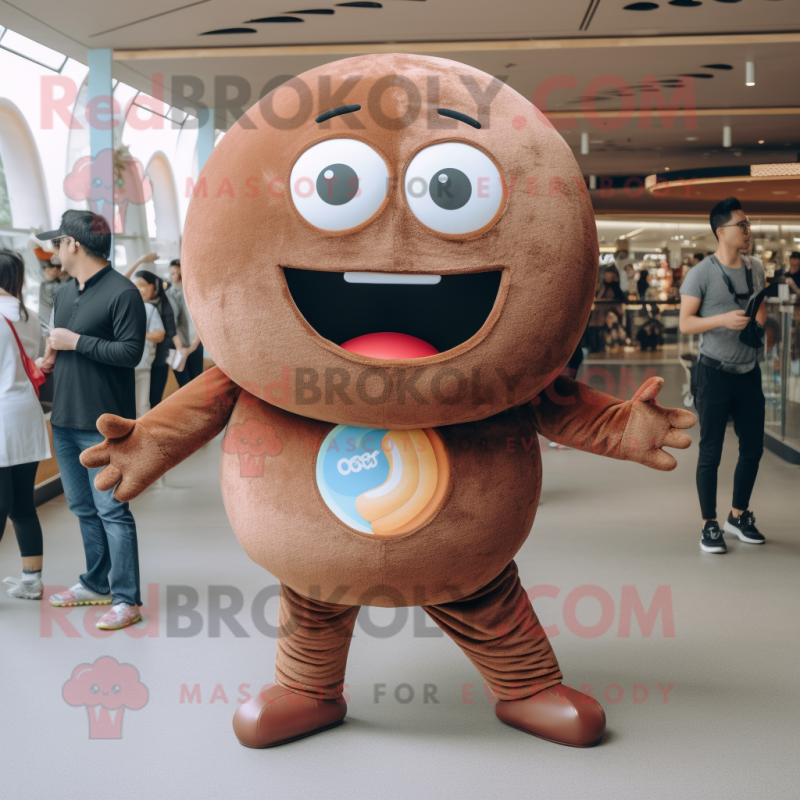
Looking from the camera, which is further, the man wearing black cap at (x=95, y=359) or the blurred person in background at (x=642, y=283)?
the blurred person in background at (x=642, y=283)

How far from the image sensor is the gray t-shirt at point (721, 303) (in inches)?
151

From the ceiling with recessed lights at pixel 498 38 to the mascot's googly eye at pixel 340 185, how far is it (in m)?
4.40

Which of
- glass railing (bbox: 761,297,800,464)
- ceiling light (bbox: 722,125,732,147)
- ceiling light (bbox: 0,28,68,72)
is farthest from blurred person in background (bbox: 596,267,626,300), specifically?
ceiling light (bbox: 0,28,68,72)

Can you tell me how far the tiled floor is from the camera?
2154 mm

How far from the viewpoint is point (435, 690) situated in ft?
8.61

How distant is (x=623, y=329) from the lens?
1571 centimetres

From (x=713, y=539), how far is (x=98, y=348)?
276 cm

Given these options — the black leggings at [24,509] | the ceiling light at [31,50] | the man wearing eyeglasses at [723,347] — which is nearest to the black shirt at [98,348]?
the black leggings at [24,509]

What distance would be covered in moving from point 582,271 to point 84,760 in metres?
1.74

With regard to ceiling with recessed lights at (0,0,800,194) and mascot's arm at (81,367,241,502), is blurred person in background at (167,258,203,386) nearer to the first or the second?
ceiling with recessed lights at (0,0,800,194)

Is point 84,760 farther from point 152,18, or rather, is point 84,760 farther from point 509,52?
point 509,52

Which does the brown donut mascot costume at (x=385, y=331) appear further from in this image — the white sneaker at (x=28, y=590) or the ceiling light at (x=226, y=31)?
the ceiling light at (x=226, y=31)

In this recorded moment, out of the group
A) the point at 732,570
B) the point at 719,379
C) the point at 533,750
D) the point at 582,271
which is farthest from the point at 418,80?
the point at 732,570

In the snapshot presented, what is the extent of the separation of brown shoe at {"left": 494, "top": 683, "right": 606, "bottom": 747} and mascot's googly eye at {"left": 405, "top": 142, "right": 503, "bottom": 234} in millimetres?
1252
